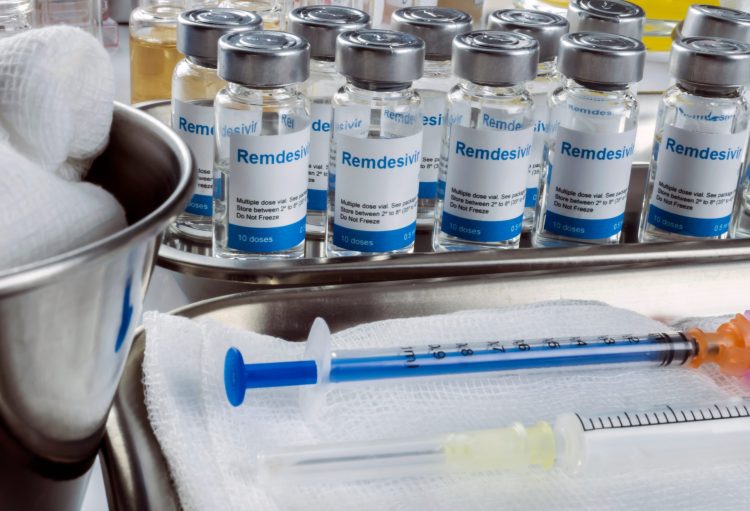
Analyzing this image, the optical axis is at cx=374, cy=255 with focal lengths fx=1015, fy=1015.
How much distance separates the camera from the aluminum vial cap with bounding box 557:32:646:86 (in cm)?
59

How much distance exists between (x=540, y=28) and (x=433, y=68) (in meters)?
0.08

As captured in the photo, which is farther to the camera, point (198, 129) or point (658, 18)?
point (658, 18)

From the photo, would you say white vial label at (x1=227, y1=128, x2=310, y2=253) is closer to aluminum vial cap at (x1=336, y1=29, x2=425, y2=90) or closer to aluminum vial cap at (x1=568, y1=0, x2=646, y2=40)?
aluminum vial cap at (x1=336, y1=29, x2=425, y2=90)

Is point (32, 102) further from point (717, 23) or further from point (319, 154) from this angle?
point (717, 23)

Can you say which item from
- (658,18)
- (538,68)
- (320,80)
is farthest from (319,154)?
(658,18)

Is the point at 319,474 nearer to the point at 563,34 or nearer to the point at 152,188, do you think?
the point at 152,188

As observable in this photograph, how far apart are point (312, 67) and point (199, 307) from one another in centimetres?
21

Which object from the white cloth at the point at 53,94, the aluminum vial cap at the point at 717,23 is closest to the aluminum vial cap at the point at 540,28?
the aluminum vial cap at the point at 717,23

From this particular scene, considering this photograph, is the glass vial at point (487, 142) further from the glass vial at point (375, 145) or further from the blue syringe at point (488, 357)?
the blue syringe at point (488, 357)

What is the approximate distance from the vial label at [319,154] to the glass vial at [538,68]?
133 millimetres

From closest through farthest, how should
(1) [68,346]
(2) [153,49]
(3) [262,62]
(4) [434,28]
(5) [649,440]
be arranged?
(1) [68,346] → (5) [649,440] → (3) [262,62] → (4) [434,28] → (2) [153,49]

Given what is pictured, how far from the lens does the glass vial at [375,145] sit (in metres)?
0.57

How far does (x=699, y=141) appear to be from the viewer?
24.9 inches

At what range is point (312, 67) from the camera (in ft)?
2.17
